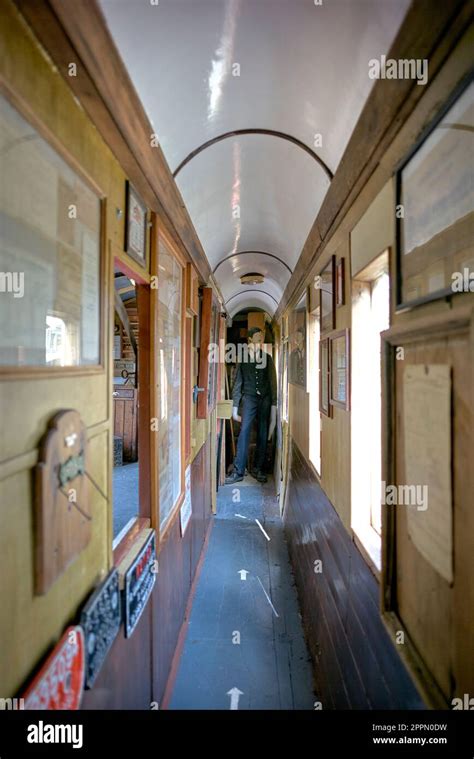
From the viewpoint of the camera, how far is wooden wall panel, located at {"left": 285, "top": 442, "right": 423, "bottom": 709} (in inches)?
46.4

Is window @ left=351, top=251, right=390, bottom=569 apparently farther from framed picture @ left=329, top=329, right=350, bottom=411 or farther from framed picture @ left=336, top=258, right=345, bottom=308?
framed picture @ left=336, top=258, right=345, bottom=308

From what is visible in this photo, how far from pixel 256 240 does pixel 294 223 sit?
994mm

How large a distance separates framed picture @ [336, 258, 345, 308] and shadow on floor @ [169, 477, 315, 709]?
226 cm

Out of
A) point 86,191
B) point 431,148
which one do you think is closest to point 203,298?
point 86,191

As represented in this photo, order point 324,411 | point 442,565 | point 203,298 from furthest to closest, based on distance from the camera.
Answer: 1. point 203,298
2. point 324,411
3. point 442,565

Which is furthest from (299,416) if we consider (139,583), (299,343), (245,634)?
(139,583)

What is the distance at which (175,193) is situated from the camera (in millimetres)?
1884

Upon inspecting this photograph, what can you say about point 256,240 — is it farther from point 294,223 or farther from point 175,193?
point 175,193

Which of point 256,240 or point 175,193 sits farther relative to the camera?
point 256,240

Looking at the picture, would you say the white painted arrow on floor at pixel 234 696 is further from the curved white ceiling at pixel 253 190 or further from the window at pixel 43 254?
the curved white ceiling at pixel 253 190

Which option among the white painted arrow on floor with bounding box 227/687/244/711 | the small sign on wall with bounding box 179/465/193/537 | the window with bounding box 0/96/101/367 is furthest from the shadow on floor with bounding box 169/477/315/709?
the window with bounding box 0/96/101/367

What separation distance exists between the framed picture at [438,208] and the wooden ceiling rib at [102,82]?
0.79 metres

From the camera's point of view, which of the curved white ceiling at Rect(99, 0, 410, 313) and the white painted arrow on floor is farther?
the white painted arrow on floor

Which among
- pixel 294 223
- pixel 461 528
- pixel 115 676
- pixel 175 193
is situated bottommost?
pixel 115 676
